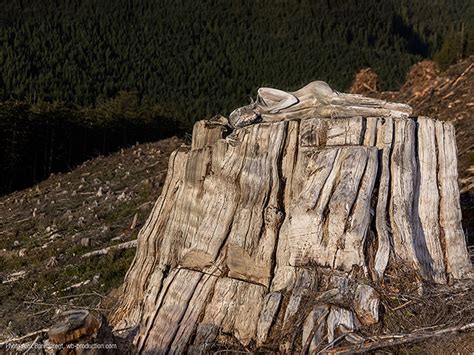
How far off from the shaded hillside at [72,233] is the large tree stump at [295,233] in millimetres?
1410

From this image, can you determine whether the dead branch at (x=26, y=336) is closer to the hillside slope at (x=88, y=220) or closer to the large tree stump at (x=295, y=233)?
the large tree stump at (x=295, y=233)

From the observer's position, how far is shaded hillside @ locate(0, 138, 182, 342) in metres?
13.0

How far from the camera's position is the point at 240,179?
726 cm

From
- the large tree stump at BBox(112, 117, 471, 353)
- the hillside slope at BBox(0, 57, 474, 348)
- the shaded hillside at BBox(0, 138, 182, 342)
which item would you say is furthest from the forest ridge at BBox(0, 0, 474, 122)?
the large tree stump at BBox(112, 117, 471, 353)

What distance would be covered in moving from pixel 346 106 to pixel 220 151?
5.11 feet

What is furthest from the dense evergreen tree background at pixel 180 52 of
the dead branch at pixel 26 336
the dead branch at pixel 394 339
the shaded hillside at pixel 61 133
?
the dead branch at pixel 394 339

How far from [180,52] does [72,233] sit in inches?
3816

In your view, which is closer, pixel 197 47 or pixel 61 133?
pixel 61 133

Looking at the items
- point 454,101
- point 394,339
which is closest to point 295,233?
point 394,339

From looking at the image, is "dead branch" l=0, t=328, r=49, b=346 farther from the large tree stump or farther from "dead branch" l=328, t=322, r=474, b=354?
"dead branch" l=328, t=322, r=474, b=354

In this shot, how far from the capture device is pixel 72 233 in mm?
20172

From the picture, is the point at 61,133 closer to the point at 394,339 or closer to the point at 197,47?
the point at 394,339

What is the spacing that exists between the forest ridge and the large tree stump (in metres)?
68.6

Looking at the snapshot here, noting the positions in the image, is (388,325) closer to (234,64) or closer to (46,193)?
(46,193)
